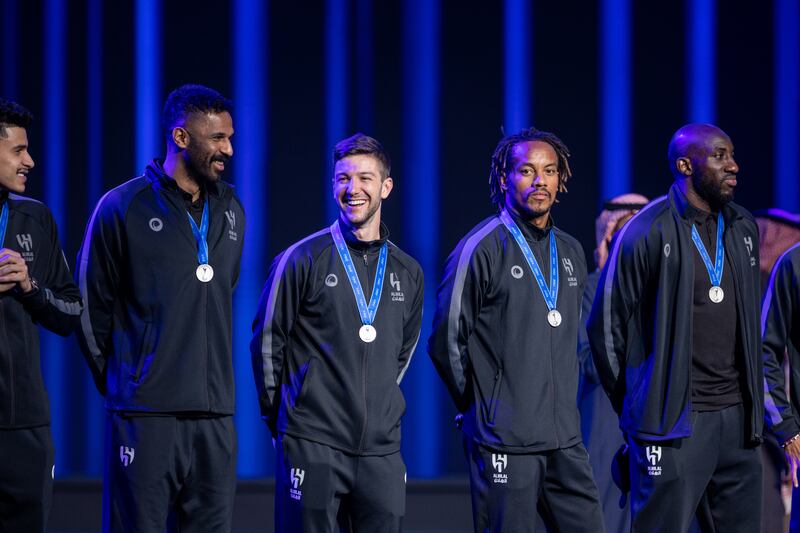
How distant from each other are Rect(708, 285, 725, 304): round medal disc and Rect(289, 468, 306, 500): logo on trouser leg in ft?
4.74

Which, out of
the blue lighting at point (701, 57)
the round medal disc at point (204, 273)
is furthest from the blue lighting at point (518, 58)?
the round medal disc at point (204, 273)

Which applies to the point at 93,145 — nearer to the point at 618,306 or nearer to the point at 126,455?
the point at 126,455

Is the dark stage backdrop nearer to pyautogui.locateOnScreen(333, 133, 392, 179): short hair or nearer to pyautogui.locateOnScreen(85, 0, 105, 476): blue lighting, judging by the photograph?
pyautogui.locateOnScreen(85, 0, 105, 476): blue lighting

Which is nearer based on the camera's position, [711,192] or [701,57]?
[711,192]

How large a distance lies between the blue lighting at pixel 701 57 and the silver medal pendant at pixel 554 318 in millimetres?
2944

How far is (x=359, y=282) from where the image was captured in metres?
3.63

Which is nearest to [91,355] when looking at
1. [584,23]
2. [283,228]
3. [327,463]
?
[327,463]

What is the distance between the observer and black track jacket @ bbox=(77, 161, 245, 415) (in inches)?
135

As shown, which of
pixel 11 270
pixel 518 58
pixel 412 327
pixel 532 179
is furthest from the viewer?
pixel 518 58

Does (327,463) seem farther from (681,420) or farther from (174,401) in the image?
(681,420)

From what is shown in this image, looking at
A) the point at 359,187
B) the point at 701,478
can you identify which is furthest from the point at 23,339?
the point at 701,478

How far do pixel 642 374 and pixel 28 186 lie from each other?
3826mm

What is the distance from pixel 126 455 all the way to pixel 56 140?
3167 millimetres

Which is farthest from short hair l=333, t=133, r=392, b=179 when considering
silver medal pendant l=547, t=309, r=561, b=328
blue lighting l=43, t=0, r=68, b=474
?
blue lighting l=43, t=0, r=68, b=474
